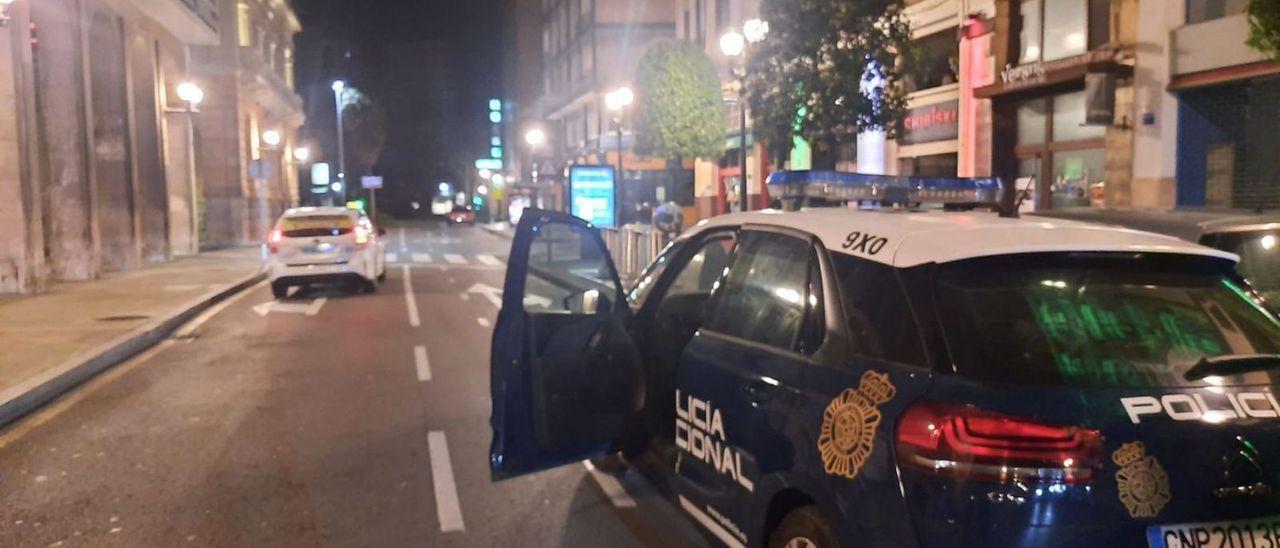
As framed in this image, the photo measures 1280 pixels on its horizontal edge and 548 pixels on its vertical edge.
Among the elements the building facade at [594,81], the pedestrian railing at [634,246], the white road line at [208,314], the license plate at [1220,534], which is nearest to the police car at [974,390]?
the license plate at [1220,534]

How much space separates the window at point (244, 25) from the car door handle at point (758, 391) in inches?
1520

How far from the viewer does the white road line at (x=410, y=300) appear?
1434cm

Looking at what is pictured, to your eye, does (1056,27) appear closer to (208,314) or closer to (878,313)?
(208,314)

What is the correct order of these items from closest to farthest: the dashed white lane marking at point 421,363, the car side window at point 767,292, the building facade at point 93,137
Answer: the car side window at point 767,292 < the dashed white lane marking at point 421,363 < the building facade at point 93,137

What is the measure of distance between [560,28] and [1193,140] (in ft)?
150

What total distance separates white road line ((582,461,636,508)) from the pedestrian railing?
447 inches

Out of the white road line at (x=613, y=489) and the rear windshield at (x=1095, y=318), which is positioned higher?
the rear windshield at (x=1095, y=318)

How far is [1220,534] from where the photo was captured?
293cm

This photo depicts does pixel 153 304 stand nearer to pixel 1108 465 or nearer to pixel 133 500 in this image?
pixel 133 500

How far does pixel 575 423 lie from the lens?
16.1ft

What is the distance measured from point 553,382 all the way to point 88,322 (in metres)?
10.7

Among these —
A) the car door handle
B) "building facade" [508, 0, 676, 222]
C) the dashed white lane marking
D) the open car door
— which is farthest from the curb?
"building facade" [508, 0, 676, 222]

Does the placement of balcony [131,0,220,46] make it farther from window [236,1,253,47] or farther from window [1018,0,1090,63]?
window [1018,0,1090,63]

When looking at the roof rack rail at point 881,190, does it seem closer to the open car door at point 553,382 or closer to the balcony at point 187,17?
the open car door at point 553,382
